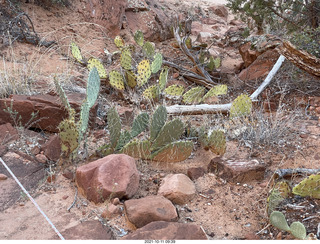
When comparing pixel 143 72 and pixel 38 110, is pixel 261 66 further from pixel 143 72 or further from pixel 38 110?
pixel 38 110

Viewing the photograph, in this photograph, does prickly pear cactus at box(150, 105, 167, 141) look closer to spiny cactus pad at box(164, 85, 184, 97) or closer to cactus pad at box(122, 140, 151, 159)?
cactus pad at box(122, 140, 151, 159)

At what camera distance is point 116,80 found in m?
4.65

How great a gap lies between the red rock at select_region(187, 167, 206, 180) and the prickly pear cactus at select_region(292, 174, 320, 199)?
2.56ft

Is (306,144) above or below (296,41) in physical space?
below

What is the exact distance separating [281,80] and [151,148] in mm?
2427

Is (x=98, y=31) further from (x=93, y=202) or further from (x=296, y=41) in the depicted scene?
(x=93, y=202)

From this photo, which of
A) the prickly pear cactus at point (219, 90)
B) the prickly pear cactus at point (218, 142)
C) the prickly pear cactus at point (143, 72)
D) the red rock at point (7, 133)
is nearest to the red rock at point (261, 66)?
the prickly pear cactus at point (219, 90)

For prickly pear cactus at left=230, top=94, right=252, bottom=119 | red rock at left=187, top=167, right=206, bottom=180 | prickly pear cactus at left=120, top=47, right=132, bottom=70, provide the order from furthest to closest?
prickly pear cactus at left=120, top=47, right=132, bottom=70 → prickly pear cactus at left=230, top=94, right=252, bottom=119 → red rock at left=187, top=167, right=206, bottom=180

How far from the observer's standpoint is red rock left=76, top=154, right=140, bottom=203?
2.57 meters

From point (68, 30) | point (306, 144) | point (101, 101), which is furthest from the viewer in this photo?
point (68, 30)

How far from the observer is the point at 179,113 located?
397cm

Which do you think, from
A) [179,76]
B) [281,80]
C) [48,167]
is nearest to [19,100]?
[48,167]

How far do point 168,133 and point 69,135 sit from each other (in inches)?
30.7

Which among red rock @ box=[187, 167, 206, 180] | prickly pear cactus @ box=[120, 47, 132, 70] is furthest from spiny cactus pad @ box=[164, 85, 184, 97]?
red rock @ box=[187, 167, 206, 180]
